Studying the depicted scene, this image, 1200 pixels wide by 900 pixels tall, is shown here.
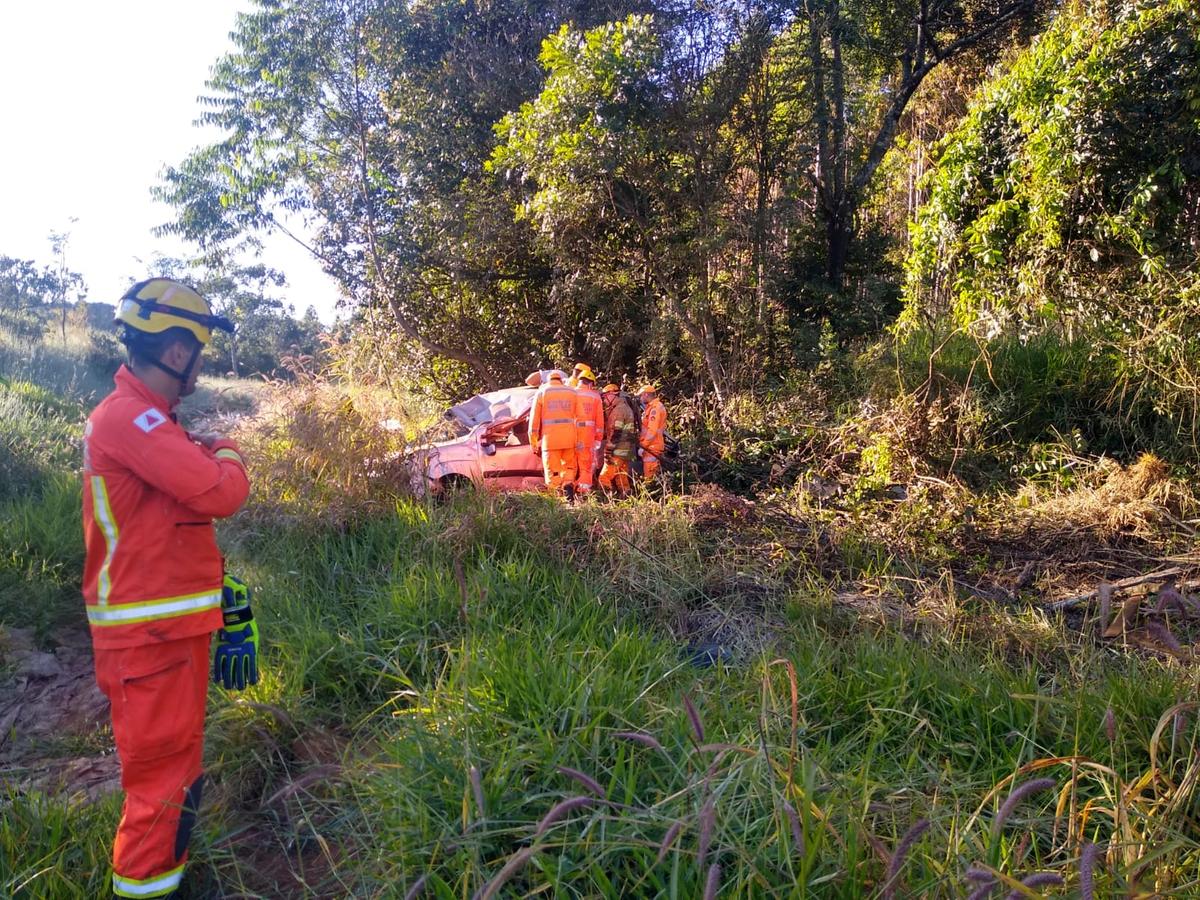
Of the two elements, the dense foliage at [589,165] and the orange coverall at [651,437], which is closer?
the orange coverall at [651,437]

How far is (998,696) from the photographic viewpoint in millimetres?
3512

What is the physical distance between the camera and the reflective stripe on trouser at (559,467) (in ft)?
25.6

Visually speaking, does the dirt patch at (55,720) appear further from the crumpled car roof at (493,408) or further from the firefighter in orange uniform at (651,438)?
the firefighter in orange uniform at (651,438)

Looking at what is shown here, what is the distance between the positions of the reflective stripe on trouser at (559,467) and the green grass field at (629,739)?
1780 mm

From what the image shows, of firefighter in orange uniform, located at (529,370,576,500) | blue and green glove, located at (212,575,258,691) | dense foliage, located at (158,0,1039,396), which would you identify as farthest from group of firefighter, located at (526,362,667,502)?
blue and green glove, located at (212,575,258,691)

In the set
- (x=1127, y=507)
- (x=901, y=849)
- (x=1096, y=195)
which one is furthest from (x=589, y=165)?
(x=901, y=849)

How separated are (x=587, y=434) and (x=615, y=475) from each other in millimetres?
558

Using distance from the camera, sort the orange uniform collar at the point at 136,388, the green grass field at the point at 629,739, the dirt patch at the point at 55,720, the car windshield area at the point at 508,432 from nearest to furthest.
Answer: the green grass field at the point at 629,739, the orange uniform collar at the point at 136,388, the dirt patch at the point at 55,720, the car windshield area at the point at 508,432

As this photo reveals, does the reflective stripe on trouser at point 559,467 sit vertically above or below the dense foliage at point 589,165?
below

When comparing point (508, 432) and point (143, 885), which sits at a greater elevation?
point (508, 432)

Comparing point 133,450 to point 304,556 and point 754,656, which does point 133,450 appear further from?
point 304,556

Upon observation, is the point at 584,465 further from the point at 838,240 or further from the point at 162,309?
the point at 838,240

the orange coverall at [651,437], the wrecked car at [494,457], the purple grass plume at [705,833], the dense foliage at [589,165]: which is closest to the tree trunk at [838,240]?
the dense foliage at [589,165]

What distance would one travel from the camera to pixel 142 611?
273 cm
